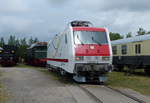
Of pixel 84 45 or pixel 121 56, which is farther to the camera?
pixel 121 56

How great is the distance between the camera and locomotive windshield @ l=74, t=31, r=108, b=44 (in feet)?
46.5

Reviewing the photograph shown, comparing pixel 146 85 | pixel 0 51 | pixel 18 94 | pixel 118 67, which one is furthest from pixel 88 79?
pixel 0 51

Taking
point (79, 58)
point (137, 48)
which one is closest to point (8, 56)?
point (137, 48)

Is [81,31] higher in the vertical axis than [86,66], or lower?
higher

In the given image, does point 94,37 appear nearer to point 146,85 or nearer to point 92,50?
point 92,50

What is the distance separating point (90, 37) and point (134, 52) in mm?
8094

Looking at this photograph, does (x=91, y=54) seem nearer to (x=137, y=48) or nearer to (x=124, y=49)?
(x=137, y=48)

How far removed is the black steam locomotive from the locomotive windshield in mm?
21587

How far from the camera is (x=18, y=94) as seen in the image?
35.0 ft

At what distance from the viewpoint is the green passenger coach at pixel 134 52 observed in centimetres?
1975

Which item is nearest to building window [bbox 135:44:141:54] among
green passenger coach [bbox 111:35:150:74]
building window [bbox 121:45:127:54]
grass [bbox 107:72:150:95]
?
green passenger coach [bbox 111:35:150:74]

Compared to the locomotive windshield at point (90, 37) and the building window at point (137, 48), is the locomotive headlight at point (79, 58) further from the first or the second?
the building window at point (137, 48)

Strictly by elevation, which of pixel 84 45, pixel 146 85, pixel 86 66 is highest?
pixel 84 45

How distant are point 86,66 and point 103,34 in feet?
6.97
